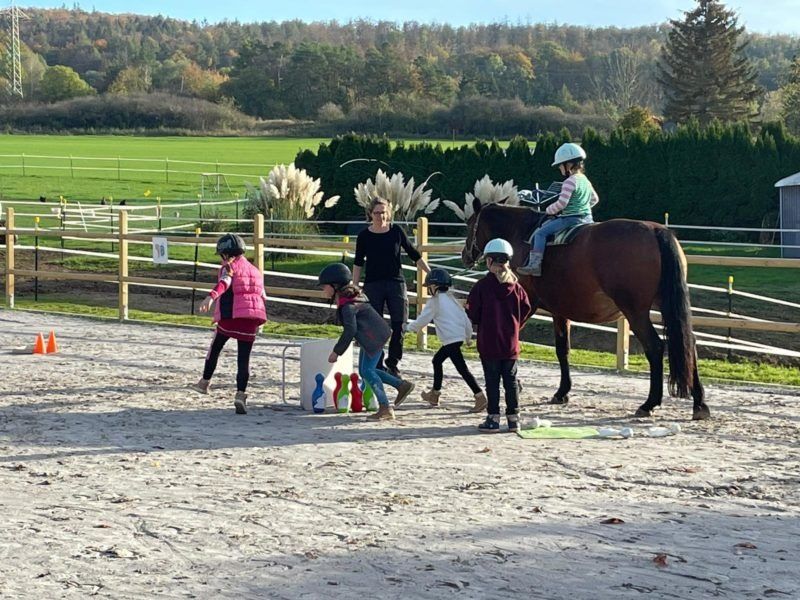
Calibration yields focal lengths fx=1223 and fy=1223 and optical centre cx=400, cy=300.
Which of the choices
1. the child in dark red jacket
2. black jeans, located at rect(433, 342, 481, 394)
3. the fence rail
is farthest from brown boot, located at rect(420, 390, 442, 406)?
the fence rail

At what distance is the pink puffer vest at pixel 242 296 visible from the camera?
9750mm

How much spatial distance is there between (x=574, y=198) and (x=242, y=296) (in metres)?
2.82

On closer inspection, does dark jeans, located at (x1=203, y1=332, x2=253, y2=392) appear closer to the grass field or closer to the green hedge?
the green hedge

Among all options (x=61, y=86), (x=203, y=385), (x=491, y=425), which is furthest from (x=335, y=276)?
(x=61, y=86)

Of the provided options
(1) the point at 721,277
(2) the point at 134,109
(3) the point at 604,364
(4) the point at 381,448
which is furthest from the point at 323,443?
(2) the point at 134,109

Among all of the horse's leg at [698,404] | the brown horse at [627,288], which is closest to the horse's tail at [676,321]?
the brown horse at [627,288]

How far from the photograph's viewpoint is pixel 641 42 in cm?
14688

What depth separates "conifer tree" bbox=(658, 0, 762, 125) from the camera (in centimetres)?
5872

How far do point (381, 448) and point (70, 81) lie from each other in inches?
4062

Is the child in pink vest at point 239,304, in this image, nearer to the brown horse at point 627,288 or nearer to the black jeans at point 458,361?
the black jeans at point 458,361

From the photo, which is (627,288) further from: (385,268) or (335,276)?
(335,276)

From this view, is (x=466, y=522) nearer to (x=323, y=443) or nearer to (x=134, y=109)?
(x=323, y=443)

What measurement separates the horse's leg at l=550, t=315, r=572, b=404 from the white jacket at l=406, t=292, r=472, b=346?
1.00 m

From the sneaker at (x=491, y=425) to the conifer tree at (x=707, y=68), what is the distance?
52.1 m
